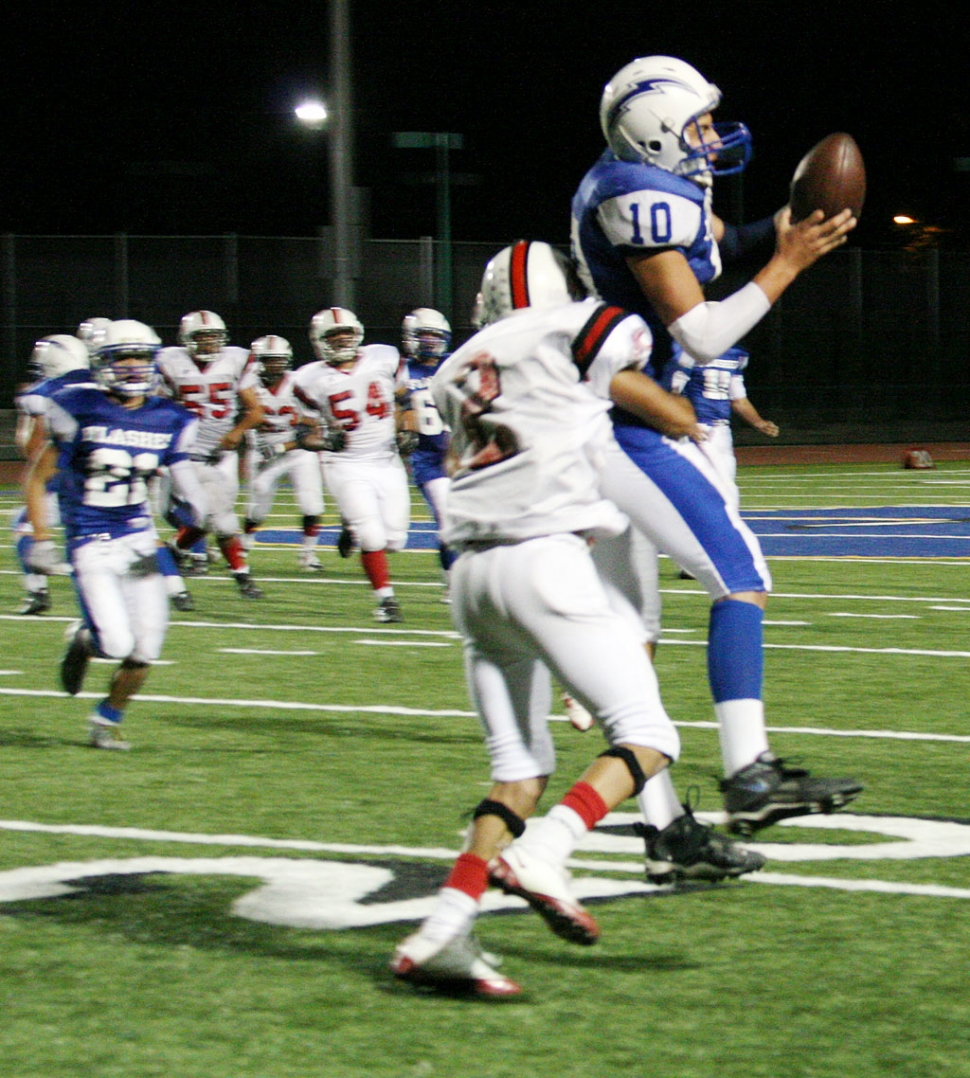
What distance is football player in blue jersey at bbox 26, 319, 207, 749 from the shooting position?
22.0 ft

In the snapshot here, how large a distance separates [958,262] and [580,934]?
2832cm

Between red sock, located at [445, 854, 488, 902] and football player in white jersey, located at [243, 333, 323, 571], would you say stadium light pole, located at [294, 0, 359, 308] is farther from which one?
red sock, located at [445, 854, 488, 902]

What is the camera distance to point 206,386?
43.1ft

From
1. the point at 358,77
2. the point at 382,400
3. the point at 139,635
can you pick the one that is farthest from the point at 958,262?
the point at 139,635

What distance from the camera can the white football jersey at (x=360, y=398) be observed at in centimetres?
1108

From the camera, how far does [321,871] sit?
15.9 feet

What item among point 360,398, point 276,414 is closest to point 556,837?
point 360,398

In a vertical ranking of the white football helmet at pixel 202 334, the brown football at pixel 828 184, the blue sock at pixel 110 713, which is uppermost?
the white football helmet at pixel 202 334

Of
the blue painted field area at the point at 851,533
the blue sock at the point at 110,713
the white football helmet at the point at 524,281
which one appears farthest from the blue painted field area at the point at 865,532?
the white football helmet at the point at 524,281

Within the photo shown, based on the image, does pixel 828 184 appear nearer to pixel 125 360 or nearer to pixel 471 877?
pixel 471 877

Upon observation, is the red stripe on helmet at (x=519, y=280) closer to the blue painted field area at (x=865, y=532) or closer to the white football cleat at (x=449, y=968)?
the white football cleat at (x=449, y=968)

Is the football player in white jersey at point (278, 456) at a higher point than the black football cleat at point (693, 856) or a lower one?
higher

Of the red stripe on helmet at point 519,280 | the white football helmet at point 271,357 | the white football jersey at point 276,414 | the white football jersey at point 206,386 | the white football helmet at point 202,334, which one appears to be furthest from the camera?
the white football jersey at point 276,414

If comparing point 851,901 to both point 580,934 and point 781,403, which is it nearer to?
point 580,934
